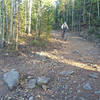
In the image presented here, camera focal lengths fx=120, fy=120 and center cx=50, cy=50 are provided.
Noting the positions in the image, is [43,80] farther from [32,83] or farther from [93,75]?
[93,75]

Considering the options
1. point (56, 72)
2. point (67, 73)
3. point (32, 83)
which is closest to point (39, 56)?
point (56, 72)

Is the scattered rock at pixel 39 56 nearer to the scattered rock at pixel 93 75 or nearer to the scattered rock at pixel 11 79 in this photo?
the scattered rock at pixel 11 79

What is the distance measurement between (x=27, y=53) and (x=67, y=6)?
86.3 feet

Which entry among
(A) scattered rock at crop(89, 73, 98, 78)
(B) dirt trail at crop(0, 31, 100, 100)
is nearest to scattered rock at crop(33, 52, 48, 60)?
(B) dirt trail at crop(0, 31, 100, 100)

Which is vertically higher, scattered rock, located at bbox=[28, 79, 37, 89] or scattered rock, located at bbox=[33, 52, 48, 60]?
scattered rock, located at bbox=[33, 52, 48, 60]

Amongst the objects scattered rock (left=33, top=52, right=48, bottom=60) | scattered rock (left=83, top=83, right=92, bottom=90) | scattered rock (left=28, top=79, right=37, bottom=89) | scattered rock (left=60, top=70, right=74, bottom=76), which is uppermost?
scattered rock (left=33, top=52, right=48, bottom=60)

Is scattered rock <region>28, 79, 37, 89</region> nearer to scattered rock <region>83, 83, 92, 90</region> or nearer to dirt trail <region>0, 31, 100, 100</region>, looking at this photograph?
dirt trail <region>0, 31, 100, 100</region>

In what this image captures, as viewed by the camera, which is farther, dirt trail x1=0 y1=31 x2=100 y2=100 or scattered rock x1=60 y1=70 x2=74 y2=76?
scattered rock x1=60 y1=70 x2=74 y2=76

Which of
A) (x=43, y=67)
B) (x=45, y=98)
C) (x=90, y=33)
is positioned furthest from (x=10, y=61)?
(x=90, y=33)

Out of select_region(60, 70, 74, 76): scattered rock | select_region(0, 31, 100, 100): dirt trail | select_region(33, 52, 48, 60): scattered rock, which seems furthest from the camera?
select_region(33, 52, 48, 60): scattered rock

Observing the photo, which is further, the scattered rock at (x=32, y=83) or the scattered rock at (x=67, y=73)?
the scattered rock at (x=67, y=73)

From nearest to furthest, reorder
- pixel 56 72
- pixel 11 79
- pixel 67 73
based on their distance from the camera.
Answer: pixel 11 79 → pixel 67 73 → pixel 56 72

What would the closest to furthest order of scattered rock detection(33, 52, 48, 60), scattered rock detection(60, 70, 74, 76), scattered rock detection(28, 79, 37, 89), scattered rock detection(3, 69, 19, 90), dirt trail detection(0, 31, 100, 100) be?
dirt trail detection(0, 31, 100, 100), scattered rock detection(28, 79, 37, 89), scattered rock detection(3, 69, 19, 90), scattered rock detection(60, 70, 74, 76), scattered rock detection(33, 52, 48, 60)

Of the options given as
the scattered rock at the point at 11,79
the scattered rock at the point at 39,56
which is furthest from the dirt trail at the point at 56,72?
the scattered rock at the point at 11,79
